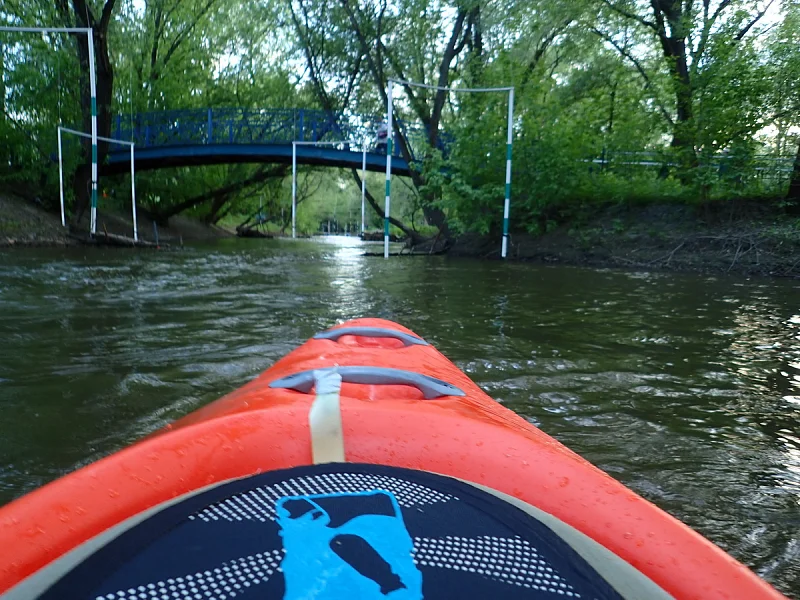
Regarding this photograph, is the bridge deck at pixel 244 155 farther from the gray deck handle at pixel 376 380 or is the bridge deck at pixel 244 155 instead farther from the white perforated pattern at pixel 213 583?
the white perforated pattern at pixel 213 583

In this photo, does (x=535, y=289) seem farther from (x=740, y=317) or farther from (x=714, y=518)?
(x=714, y=518)

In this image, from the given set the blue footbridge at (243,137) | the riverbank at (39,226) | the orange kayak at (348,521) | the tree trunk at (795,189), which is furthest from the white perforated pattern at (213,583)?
the blue footbridge at (243,137)

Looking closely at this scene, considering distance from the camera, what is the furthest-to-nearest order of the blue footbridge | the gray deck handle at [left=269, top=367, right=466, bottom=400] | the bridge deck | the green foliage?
the blue footbridge < the bridge deck < the green foliage < the gray deck handle at [left=269, top=367, right=466, bottom=400]

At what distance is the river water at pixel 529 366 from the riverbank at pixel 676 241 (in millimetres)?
2527

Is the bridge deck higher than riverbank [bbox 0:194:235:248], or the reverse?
the bridge deck

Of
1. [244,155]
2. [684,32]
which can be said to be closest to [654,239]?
[684,32]

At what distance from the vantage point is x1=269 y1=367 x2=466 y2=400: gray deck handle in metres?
1.24

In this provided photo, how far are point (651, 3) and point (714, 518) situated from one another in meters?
14.3

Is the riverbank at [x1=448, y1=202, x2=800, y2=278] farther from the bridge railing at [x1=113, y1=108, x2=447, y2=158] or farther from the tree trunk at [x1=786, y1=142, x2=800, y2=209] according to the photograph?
the bridge railing at [x1=113, y1=108, x2=447, y2=158]

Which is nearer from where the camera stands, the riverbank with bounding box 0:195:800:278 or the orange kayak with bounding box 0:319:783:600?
the orange kayak with bounding box 0:319:783:600

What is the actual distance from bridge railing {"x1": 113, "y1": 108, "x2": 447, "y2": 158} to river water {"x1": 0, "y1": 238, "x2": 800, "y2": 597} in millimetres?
Result: 10843

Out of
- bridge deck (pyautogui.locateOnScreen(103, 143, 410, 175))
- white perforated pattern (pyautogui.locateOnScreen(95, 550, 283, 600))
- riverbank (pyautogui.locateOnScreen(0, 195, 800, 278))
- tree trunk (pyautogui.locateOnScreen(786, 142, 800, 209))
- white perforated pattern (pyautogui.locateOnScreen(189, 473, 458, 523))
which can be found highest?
bridge deck (pyautogui.locateOnScreen(103, 143, 410, 175))

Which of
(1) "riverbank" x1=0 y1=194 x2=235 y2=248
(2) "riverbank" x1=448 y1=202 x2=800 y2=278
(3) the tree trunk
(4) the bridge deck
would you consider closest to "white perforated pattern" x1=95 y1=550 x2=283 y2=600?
(2) "riverbank" x1=448 y1=202 x2=800 y2=278

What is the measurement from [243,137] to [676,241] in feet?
42.5
